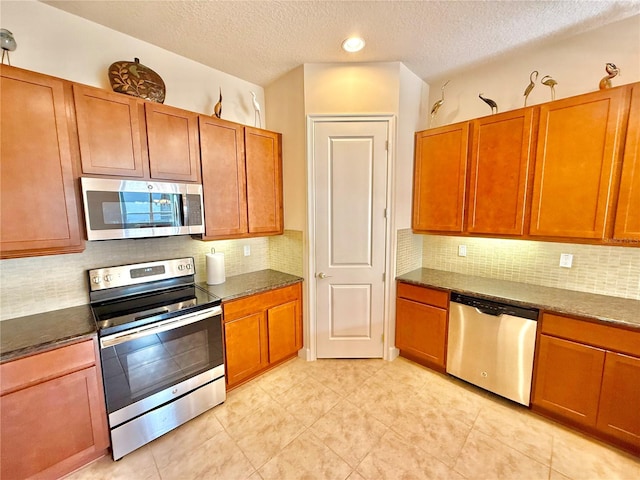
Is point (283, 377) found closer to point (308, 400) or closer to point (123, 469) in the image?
point (308, 400)

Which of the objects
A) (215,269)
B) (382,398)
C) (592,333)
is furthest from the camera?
(215,269)

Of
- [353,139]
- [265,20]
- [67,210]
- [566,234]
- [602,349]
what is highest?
[265,20]

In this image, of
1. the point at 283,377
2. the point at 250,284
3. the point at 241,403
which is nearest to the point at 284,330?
the point at 283,377

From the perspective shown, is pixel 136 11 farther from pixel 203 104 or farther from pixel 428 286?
pixel 428 286

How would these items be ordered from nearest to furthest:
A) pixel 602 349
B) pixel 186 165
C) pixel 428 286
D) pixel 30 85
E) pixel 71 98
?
pixel 30 85 → pixel 71 98 → pixel 602 349 → pixel 186 165 → pixel 428 286

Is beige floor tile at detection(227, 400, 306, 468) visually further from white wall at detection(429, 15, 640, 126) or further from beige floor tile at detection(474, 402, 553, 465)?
white wall at detection(429, 15, 640, 126)

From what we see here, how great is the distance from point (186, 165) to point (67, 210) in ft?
2.59

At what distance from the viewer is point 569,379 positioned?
1.81 metres

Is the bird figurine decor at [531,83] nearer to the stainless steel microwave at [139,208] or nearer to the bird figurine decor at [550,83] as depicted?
the bird figurine decor at [550,83]

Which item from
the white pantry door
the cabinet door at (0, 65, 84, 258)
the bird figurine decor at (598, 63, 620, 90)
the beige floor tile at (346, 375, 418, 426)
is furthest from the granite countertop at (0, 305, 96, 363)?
the bird figurine decor at (598, 63, 620, 90)

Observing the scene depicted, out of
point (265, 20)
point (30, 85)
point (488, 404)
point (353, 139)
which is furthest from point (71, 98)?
point (488, 404)

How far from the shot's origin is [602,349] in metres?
1.68

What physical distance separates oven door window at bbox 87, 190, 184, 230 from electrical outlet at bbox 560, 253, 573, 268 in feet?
10.2

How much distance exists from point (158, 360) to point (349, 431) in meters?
1.42
